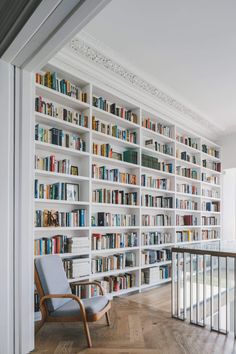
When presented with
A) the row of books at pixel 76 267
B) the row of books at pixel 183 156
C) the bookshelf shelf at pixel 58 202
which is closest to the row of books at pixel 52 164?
the bookshelf shelf at pixel 58 202

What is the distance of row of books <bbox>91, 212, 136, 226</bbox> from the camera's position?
4.17 m

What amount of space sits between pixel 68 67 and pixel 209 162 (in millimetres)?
4503

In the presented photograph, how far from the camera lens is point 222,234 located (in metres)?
7.06

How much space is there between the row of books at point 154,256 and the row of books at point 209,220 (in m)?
1.57

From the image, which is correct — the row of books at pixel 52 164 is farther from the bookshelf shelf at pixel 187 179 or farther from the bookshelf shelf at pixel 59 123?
the bookshelf shelf at pixel 187 179

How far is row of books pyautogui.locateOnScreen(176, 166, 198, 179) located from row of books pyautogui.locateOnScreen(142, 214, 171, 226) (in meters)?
0.95

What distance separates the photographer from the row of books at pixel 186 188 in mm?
5895

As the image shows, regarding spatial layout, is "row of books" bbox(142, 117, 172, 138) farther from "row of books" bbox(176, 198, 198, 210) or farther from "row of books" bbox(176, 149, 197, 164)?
"row of books" bbox(176, 198, 198, 210)

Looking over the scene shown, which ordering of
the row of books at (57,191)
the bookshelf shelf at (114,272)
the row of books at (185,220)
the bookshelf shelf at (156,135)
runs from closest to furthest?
the row of books at (57,191)
the bookshelf shelf at (114,272)
the bookshelf shelf at (156,135)
the row of books at (185,220)

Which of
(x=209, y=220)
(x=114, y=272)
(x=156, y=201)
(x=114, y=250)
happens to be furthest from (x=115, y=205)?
(x=209, y=220)

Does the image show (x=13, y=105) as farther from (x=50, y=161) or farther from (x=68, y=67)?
(x=68, y=67)

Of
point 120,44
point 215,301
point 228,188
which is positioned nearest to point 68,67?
point 120,44

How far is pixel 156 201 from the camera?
5.23 meters

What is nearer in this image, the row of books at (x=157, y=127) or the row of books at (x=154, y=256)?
the row of books at (x=154, y=256)
